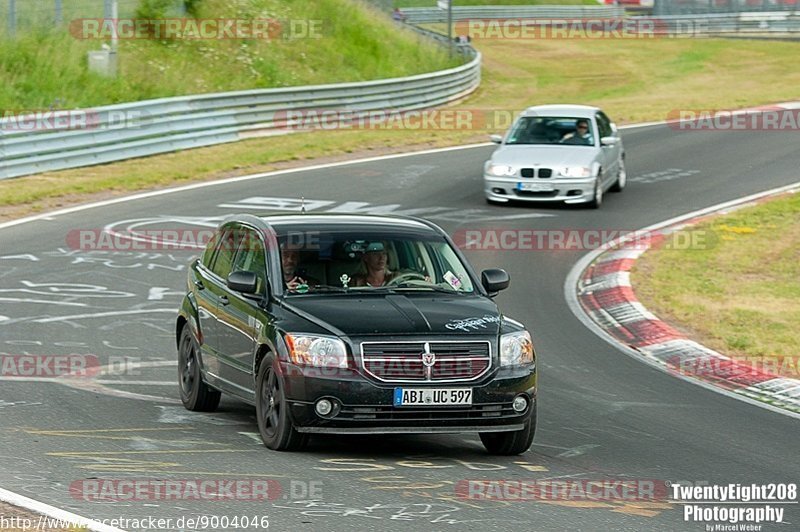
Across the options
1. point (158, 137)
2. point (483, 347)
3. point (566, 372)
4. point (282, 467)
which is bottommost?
point (158, 137)

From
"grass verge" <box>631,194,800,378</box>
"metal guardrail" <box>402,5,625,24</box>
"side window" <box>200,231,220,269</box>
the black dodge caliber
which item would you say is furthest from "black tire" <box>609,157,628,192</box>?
"metal guardrail" <box>402,5,625,24</box>

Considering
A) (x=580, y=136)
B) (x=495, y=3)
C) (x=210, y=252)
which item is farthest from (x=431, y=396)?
(x=495, y=3)

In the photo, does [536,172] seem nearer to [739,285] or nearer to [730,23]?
[739,285]

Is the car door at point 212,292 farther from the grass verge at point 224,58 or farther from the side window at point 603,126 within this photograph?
the grass verge at point 224,58

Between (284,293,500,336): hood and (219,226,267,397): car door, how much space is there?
412mm

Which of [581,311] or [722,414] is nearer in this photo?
[722,414]

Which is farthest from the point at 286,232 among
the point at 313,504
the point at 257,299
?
the point at 313,504

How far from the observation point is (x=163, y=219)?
21.1 metres

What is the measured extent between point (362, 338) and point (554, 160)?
14.6 meters

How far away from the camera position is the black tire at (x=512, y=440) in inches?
367

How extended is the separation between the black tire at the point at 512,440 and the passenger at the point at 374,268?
1.35 m

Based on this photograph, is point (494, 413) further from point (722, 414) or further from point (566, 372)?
point (566, 372)

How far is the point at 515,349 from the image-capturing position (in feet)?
30.6

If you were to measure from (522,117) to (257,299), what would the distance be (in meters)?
15.5
